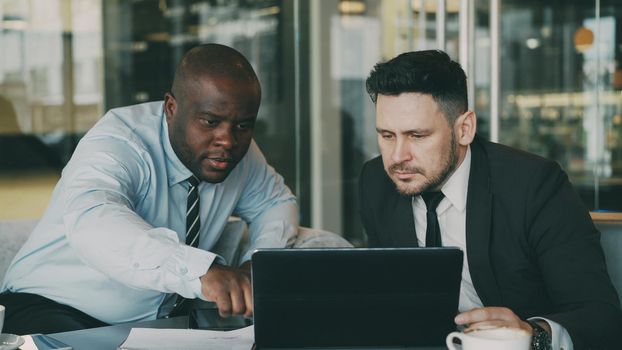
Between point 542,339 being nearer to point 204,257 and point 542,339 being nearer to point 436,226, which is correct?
point 436,226

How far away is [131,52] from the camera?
605 centimetres

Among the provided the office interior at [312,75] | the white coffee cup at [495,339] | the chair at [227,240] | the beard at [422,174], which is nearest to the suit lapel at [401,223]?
the beard at [422,174]

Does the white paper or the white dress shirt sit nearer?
the white paper

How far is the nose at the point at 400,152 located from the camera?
220cm

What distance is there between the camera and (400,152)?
2205 mm

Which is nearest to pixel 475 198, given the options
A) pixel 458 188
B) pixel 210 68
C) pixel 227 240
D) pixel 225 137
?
pixel 458 188

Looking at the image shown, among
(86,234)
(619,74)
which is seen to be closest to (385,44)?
(619,74)

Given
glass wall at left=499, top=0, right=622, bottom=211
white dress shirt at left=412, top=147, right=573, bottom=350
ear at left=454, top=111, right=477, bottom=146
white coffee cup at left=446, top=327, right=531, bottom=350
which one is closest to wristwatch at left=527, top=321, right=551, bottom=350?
white coffee cup at left=446, top=327, right=531, bottom=350

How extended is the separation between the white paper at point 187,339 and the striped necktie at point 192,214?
77 cm

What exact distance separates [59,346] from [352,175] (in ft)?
16.2

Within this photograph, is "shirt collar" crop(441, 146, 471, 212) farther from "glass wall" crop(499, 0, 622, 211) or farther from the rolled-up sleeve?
"glass wall" crop(499, 0, 622, 211)

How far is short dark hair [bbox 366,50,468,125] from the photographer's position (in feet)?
7.28

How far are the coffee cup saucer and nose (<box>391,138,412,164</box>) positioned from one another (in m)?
1.09

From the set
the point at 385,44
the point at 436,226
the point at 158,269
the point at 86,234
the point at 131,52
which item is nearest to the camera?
the point at 158,269
